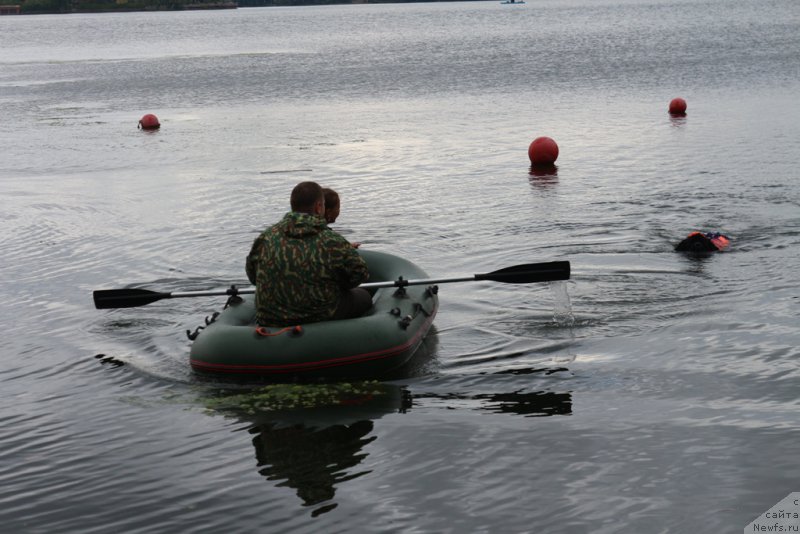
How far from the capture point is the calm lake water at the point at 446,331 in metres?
6.03

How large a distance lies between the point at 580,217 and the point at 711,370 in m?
6.32

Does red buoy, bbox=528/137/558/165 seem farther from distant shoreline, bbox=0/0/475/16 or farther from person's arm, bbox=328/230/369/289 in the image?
distant shoreline, bbox=0/0/475/16

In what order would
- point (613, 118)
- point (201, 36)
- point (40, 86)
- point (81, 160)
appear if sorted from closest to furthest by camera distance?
point (81, 160)
point (613, 118)
point (40, 86)
point (201, 36)

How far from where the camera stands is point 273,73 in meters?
45.9

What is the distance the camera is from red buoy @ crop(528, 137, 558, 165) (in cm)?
1855

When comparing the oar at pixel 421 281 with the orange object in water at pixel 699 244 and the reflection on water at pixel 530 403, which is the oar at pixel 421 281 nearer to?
the reflection on water at pixel 530 403

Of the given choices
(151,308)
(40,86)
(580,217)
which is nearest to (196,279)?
(151,308)

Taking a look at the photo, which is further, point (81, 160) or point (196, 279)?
point (81, 160)

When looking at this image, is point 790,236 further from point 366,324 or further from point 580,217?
point 366,324

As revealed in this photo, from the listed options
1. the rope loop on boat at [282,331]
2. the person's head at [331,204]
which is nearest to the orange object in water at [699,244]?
the person's head at [331,204]

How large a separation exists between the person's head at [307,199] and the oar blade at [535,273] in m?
2.01

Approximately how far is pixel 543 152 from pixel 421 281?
10104mm

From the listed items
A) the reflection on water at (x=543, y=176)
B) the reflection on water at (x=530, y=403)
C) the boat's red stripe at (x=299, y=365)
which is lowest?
the reflection on water at (x=530, y=403)

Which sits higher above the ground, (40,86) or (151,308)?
(40,86)
